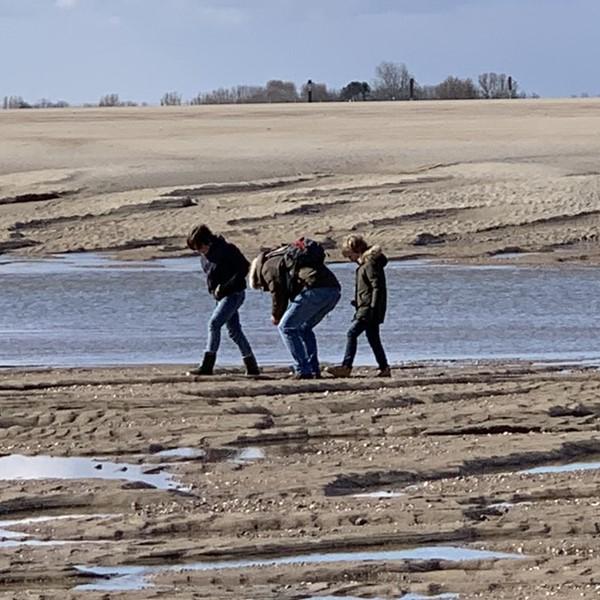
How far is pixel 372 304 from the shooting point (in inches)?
536

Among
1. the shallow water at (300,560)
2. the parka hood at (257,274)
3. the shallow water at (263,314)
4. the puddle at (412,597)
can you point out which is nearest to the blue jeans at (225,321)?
the parka hood at (257,274)

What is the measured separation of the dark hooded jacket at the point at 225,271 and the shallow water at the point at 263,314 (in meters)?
1.57

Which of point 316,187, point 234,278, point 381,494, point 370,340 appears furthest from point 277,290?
point 316,187

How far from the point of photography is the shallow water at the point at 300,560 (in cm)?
712

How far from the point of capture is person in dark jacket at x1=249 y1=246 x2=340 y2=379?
13.2 m

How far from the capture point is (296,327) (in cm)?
1323

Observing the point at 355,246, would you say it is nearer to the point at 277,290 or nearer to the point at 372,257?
the point at 372,257

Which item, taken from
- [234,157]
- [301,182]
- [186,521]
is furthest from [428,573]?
[234,157]

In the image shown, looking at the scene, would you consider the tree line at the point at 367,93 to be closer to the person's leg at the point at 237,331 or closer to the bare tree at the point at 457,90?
the bare tree at the point at 457,90

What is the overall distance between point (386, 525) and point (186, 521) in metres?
0.90

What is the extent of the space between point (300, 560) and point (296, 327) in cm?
597

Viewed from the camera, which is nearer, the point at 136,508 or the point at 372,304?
the point at 136,508

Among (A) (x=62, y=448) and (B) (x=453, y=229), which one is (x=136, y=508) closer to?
(A) (x=62, y=448)

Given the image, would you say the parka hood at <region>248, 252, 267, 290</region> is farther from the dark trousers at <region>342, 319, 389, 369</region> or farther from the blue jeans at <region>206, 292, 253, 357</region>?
the dark trousers at <region>342, 319, 389, 369</region>
